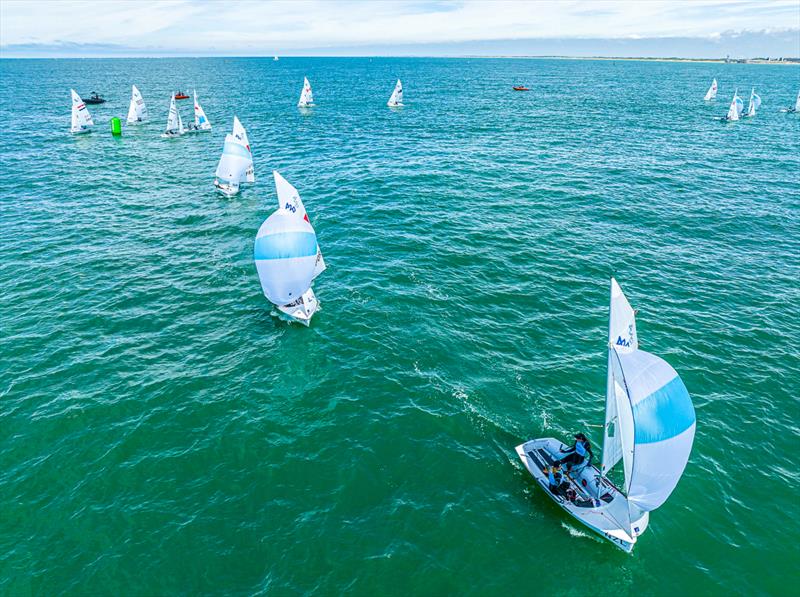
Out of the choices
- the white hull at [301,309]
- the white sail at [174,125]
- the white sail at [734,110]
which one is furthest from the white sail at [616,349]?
the white sail at [734,110]

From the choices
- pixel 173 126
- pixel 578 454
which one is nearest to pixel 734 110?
pixel 578 454

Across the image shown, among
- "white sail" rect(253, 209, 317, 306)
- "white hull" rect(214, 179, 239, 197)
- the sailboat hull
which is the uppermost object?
"white sail" rect(253, 209, 317, 306)

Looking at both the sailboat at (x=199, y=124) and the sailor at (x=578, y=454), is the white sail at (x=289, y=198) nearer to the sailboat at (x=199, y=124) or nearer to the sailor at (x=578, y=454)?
the sailor at (x=578, y=454)

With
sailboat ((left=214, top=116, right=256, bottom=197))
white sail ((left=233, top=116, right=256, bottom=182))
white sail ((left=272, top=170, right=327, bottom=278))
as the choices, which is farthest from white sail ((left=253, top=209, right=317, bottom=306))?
white sail ((left=233, top=116, right=256, bottom=182))

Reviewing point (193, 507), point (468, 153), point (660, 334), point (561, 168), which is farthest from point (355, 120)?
point (193, 507)

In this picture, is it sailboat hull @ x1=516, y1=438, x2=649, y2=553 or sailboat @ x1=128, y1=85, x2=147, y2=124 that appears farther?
sailboat @ x1=128, y1=85, x2=147, y2=124

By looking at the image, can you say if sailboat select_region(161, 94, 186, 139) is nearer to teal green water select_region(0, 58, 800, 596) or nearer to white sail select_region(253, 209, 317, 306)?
teal green water select_region(0, 58, 800, 596)
